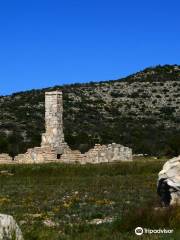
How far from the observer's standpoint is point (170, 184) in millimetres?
16766

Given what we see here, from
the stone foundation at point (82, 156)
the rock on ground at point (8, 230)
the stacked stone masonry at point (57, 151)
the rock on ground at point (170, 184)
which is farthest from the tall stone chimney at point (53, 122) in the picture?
the rock on ground at point (8, 230)

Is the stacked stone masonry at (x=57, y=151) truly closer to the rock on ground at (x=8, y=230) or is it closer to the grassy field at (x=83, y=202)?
the grassy field at (x=83, y=202)

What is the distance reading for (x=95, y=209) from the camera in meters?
21.0

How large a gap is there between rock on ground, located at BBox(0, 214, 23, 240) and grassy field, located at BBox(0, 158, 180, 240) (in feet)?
5.71

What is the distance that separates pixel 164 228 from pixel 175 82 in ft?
291

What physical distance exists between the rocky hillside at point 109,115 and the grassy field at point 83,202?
2065 centimetres

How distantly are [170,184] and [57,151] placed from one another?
36.4 metres

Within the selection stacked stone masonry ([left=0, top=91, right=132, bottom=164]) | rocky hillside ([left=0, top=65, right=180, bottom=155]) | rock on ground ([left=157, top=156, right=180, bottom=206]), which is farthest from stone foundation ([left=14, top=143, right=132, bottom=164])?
rock on ground ([left=157, top=156, right=180, bottom=206])

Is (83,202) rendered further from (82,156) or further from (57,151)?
(57,151)

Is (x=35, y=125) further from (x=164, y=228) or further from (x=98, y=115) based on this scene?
(x=164, y=228)

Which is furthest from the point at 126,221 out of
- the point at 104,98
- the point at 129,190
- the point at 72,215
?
the point at 104,98

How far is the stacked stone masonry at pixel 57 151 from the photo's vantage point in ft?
170

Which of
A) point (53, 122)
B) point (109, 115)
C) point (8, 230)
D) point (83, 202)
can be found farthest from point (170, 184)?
point (109, 115)

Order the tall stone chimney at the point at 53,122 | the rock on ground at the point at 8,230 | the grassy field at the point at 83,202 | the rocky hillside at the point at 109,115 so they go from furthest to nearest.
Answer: the rocky hillside at the point at 109,115 < the tall stone chimney at the point at 53,122 < the grassy field at the point at 83,202 < the rock on ground at the point at 8,230
